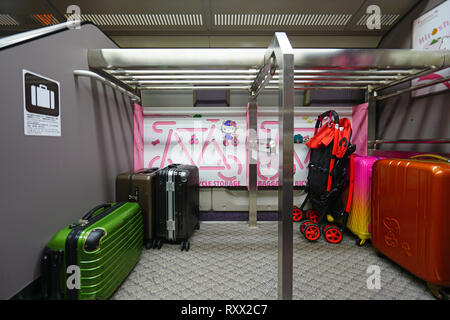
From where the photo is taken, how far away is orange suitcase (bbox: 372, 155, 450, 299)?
4.00ft

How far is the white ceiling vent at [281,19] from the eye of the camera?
79.4 inches

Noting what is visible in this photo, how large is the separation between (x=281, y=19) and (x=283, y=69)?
161 centimetres

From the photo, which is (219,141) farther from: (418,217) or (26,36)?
(418,217)

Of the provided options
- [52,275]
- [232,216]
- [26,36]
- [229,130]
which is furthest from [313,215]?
[26,36]

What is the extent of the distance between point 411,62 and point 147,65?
2.07 m

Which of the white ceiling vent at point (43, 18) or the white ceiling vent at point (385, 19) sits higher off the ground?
the white ceiling vent at point (43, 18)

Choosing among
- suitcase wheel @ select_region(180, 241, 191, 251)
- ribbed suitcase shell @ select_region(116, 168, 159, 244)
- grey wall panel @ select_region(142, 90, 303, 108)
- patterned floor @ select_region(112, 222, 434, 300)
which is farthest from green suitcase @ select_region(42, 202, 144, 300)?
grey wall panel @ select_region(142, 90, 303, 108)

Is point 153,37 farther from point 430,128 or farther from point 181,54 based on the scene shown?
point 430,128

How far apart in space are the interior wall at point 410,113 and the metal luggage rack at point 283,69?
6.3 inches

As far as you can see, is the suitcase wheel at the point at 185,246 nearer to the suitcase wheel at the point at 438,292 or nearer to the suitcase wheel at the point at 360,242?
the suitcase wheel at the point at 360,242

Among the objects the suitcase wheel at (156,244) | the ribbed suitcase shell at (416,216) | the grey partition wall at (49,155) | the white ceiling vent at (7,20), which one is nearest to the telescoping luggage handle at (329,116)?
the ribbed suitcase shell at (416,216)

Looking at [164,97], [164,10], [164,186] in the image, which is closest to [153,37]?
[164,10]

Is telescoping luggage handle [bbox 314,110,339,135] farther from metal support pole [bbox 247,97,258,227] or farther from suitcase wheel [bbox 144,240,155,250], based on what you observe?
suitcase wheel [bbox 144,240,155,250]

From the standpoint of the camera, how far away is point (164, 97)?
2.61 meters
